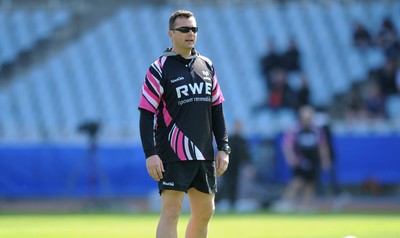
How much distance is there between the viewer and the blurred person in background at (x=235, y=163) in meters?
20.3

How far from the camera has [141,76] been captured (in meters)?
26.0

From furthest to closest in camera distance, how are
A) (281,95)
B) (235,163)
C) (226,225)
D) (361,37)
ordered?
(361,37)
(281,95)
(235,163)
(226,225)

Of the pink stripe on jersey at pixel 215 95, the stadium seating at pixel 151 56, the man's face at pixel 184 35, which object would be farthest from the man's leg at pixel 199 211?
the stadium seating at pixel 151 56

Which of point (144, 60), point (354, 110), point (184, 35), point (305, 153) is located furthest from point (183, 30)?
point (144, 60)

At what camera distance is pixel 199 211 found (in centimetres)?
837

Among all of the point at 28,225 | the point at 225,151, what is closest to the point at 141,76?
the point at 28,225

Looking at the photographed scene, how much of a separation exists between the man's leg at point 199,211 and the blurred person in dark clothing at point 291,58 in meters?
16.7

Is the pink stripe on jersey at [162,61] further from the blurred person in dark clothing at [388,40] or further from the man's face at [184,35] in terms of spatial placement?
the blurred person in dark clothing at [388,40]

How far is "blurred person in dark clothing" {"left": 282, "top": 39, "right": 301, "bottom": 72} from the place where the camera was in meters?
24.8

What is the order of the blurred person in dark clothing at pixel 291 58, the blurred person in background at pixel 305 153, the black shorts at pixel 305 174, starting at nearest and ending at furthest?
1. the blurred person in background at pixel 305 153
2. the black shorts at pixel 305 174
3. the blurred person in dark clothing at pixel 291 58

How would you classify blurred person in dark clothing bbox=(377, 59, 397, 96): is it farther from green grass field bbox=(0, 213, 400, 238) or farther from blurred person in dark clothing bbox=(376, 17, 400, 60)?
green grass field bbox=(0, 213, 400, 238)

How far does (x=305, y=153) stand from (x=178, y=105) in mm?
12106

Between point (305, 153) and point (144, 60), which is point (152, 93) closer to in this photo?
point (305, 153)

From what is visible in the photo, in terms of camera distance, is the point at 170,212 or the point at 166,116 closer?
the point at 170,212
